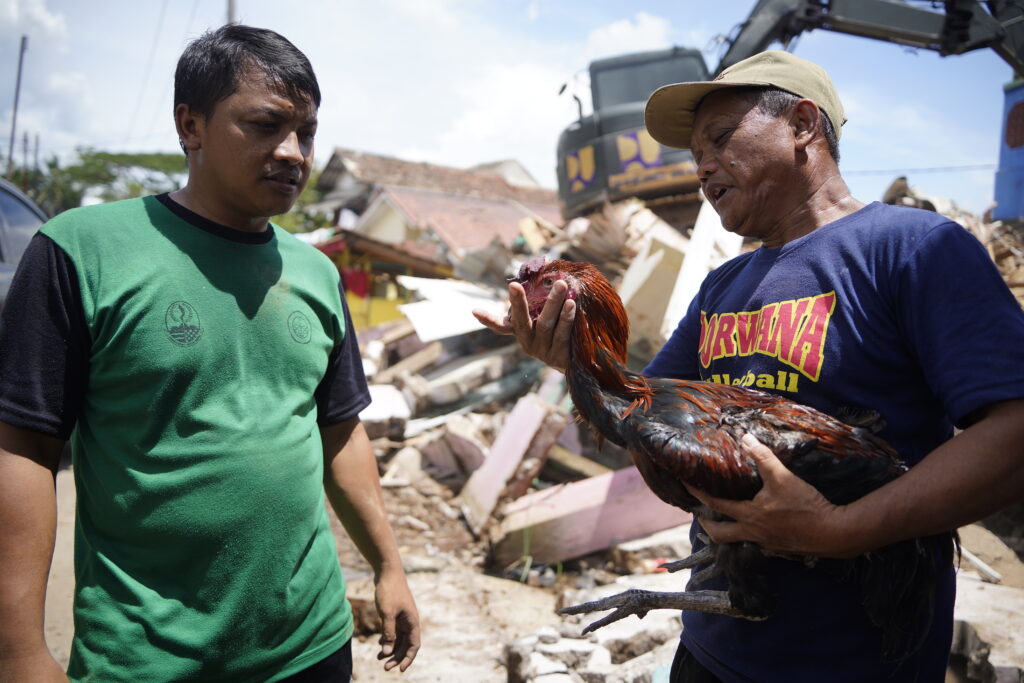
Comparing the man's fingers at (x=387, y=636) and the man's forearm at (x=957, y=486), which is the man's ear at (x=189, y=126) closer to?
the man's fingers at (x=387, y=636)

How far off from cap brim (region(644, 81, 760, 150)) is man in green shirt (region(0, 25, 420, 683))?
1006 millimetres

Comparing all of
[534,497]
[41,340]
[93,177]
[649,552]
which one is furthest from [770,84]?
[93,177]

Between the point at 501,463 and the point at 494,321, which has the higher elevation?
the point at 494,321

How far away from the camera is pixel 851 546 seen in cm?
131

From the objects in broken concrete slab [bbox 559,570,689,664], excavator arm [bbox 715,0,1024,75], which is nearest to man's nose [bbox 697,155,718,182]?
broken concrete slab [bbox 559,570,689,664]

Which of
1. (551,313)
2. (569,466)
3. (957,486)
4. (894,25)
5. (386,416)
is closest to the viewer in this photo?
(957,486)

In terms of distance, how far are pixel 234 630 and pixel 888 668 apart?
5.04ft

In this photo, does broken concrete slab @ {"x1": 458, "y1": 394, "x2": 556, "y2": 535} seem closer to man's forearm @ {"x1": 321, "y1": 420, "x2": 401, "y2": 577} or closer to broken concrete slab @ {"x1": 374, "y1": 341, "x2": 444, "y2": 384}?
broken concrete slab @ {"x1": 374, "y1": 341, "x2": 444, "y2": 384}

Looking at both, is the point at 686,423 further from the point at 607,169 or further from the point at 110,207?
the point at 607,169

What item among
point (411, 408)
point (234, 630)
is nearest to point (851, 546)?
point (234, 630)

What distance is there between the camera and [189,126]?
1810 millimetres

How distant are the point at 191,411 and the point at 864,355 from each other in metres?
1.59

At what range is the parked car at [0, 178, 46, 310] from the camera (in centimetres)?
481

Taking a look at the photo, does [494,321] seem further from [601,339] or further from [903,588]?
[903,588]
